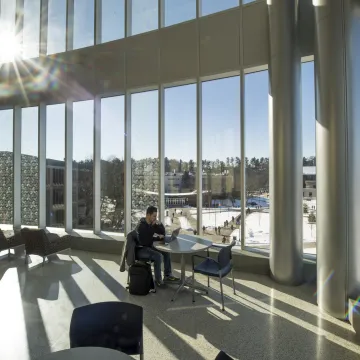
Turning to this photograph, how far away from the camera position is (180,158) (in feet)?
20.4

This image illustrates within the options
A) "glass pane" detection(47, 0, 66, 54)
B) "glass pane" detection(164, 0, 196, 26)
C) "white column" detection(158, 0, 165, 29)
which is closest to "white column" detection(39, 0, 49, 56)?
"glass pane" detection(47, 0, 66, 54)

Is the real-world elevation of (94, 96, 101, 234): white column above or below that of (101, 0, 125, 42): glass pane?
below

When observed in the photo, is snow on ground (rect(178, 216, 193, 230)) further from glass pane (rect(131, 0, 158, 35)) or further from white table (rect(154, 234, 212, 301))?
glass pane (rect(131, 0, 158, 35))

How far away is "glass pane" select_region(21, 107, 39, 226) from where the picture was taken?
7.99 m

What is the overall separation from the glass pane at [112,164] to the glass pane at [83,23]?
1750 mm

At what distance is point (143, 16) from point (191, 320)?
672cm

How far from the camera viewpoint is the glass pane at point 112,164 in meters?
6.92

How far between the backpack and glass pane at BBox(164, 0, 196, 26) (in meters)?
5.40

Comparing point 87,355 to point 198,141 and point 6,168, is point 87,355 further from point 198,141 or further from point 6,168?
point 6,168

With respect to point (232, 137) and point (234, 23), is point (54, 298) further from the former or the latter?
point (234, 23)

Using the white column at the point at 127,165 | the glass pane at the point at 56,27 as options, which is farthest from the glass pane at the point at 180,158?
the glass pane at the point at 56,27

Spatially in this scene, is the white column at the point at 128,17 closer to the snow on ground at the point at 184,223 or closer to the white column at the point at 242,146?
the white column at the point at 242,146

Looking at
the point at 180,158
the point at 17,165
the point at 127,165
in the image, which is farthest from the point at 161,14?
the point at 17,165

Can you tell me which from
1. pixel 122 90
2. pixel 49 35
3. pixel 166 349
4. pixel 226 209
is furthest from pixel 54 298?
pixel 49 35
